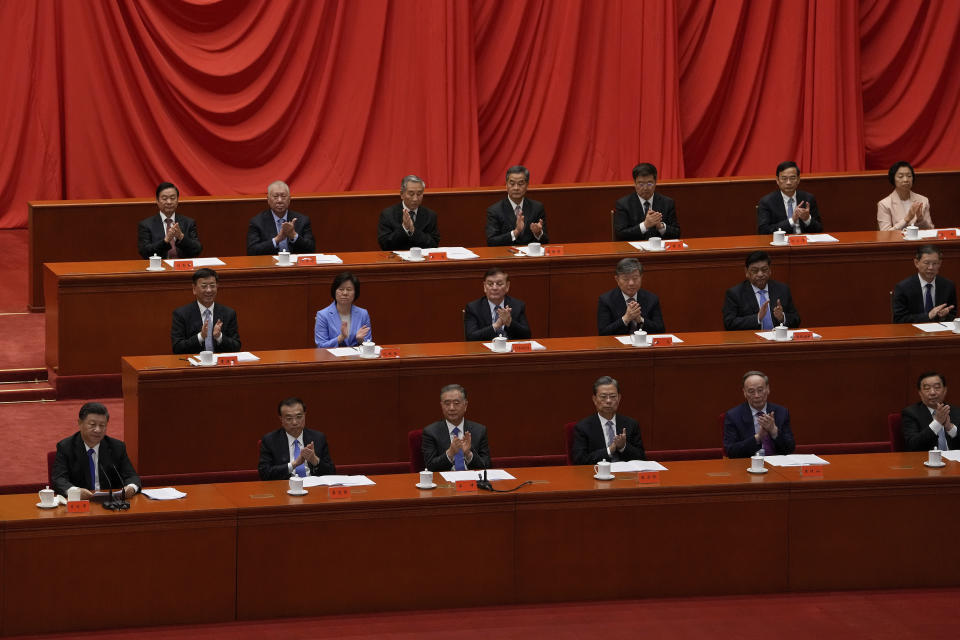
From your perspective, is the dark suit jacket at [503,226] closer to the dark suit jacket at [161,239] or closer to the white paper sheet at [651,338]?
the white paper sheet at [651,338]

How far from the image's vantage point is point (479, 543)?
561 cm

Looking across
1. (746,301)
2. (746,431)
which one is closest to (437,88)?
(746,301)

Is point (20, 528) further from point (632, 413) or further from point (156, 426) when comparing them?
point (632, 413)

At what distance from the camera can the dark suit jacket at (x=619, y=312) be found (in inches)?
290

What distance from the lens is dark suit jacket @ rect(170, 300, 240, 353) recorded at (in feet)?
23.0

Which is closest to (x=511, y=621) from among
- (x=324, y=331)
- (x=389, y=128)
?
(x=324, y=331)

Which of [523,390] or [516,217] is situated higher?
[516,217]

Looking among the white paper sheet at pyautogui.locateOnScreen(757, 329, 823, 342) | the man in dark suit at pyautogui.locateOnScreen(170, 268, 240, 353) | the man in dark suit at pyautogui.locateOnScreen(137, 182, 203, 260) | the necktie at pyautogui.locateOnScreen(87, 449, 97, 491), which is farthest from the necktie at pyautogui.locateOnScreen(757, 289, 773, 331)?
the necktie at pyautogui.locateOnScreen(87, 449, 97, 491)

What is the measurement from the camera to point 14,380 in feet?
25.2

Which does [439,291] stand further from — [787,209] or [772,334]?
[787,209]

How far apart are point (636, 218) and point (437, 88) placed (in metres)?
2.25

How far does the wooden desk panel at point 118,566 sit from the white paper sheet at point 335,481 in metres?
0.39

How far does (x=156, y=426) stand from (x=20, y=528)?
145 centimetres

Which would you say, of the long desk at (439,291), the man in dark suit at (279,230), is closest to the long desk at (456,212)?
the man in dark suit at (279,230)
